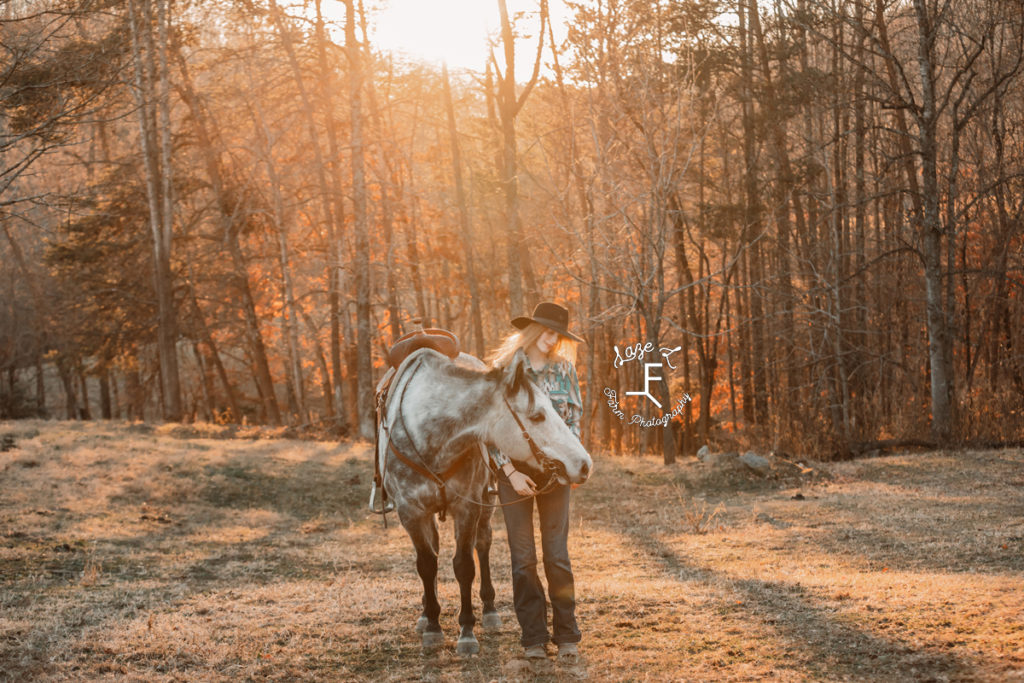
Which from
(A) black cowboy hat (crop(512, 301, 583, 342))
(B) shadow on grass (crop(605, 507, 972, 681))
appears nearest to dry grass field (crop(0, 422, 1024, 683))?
(B) shadow on grass (crop(605, 507, 972, 681))

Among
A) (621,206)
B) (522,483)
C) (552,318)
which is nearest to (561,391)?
(552,318)

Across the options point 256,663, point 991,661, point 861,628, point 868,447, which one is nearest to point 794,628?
point 861,628

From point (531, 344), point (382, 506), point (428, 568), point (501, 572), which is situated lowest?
point (501, 572)

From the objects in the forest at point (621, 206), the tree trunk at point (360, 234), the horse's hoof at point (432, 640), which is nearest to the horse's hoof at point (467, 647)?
the horse's hoof at point (432, 640)

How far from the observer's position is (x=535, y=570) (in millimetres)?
5133

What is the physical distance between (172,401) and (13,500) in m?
11.8

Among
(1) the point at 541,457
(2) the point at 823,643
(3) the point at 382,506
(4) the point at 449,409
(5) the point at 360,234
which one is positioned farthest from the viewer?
(5) the point at 360,234

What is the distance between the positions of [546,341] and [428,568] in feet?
5.88

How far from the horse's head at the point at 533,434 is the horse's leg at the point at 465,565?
0.88 m

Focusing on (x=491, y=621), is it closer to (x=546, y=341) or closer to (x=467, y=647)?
(x=467, y=647)

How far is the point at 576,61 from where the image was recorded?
2291 cm

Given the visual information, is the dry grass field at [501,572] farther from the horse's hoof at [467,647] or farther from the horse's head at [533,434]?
the horse's head at [533,434]

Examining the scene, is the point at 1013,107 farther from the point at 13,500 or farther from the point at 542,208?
the point at 13,500

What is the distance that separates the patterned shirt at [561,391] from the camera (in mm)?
5098
